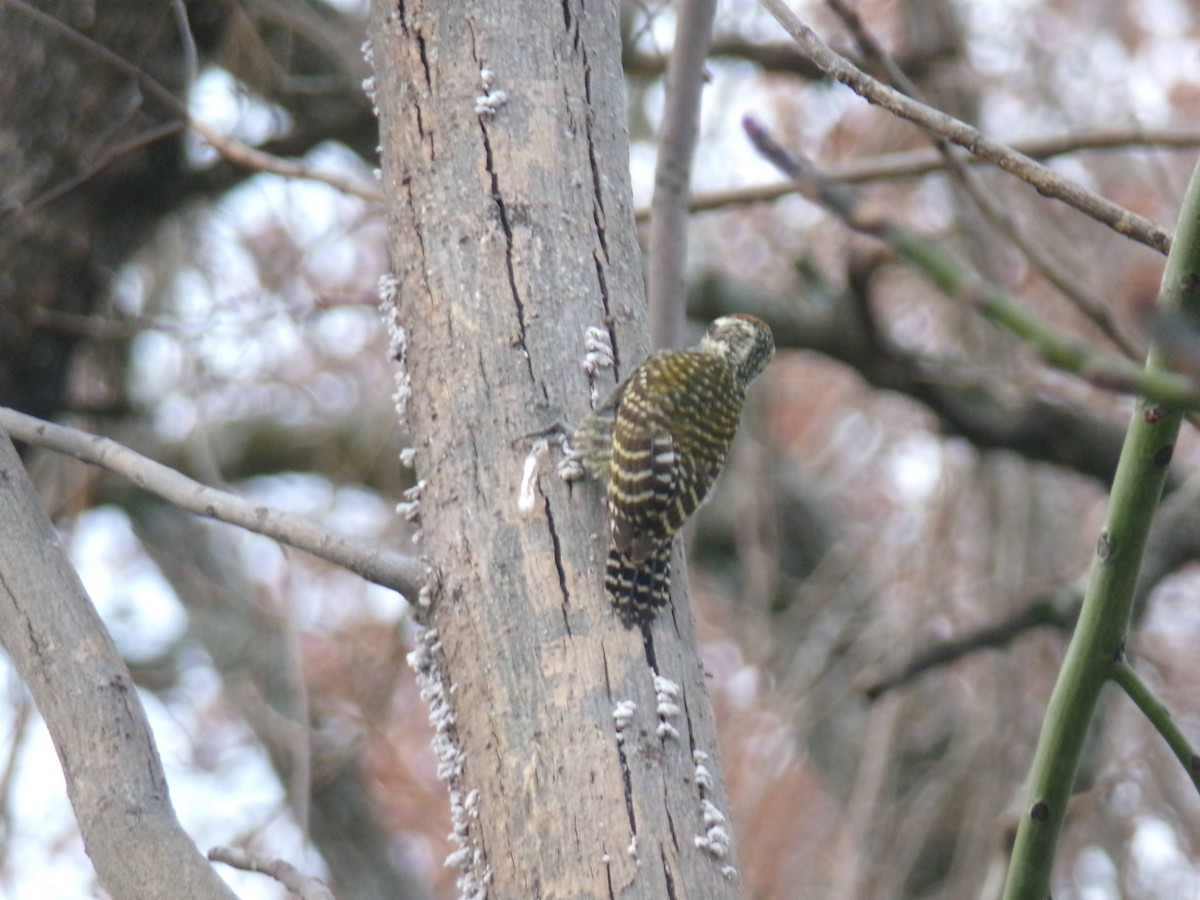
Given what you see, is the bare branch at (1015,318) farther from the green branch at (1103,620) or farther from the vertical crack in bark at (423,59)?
the vertical crack in bark at (423,59)

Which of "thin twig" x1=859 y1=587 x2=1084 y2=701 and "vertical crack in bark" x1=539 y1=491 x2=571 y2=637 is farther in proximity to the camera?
"thin twig" x1=859 y1=587 x2=1084 y2=701

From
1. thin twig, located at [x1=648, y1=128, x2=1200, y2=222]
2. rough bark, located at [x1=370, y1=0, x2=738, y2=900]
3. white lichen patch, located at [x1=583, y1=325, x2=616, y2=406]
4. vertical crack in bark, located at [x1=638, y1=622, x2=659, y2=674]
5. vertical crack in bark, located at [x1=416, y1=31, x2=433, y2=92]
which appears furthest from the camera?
thin twig, located at [x1=648, y1=128, x2=1200, y2=222]

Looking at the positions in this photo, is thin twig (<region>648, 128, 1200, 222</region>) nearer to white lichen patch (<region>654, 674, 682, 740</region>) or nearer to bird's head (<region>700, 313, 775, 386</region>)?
bird's head (<region>700, 313, 775, 386</region>)

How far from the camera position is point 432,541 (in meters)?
2.40

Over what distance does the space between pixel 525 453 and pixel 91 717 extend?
813mm

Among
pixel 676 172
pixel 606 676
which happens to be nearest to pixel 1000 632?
pixel 676 172

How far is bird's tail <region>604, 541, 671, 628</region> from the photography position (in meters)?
2.28

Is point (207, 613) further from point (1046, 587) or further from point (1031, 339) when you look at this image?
point (1031, 339)

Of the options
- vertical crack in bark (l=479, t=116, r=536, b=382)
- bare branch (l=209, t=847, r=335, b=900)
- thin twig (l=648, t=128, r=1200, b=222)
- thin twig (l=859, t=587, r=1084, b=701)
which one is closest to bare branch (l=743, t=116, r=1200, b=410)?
bare branch (l=209, t=847, r=335, b=900)

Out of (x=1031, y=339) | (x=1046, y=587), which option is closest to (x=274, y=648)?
(x=1046, y=587)

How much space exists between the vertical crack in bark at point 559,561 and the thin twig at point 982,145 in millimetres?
882

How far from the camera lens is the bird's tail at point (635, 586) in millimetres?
2279

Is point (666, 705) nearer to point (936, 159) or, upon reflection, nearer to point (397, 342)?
point (397, 342)

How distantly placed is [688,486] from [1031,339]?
2548 millimetres
